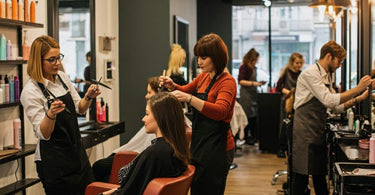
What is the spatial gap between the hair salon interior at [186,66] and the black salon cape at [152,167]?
0.10 metres

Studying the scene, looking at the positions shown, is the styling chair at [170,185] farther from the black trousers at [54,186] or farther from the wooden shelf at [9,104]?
the wooden shelf at [9,104]

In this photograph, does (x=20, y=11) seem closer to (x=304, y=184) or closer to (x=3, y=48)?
(x=3, y=48)

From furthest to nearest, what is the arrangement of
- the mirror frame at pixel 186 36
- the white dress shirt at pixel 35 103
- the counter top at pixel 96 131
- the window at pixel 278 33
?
1. the window at pixel 278 33
2. the mirror frame at pixel 186 36
3. the counter top at pixel 96 131
4. the white dress shirt at pixel 35 103

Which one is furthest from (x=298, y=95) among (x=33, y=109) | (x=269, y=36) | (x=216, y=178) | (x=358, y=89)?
(x=269, y=36)

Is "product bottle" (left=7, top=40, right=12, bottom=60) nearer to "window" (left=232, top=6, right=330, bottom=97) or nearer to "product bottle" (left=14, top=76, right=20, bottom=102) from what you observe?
"product bottle" (left=14, top=76, right=20, bottom=102)

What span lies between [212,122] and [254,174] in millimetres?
3232

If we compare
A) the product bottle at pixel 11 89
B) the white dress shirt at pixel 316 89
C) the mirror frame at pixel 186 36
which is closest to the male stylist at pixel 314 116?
the white dress shirt at pixel 316 89

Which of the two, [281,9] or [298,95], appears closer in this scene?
[298,95]

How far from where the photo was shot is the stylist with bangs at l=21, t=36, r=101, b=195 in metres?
2.84

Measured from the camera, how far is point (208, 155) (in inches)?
104

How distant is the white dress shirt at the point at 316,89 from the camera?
351 centimetres

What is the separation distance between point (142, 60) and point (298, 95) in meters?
2.26

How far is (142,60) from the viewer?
18.4ft

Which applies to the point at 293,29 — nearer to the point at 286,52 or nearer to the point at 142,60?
the point at 286,52
